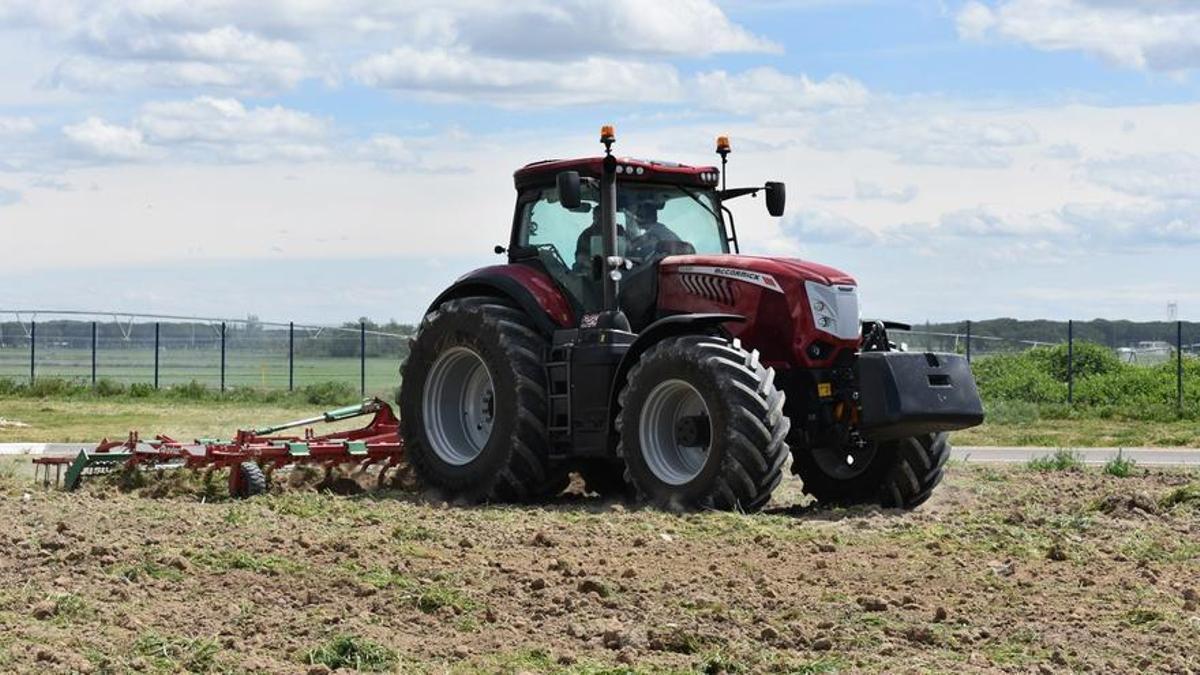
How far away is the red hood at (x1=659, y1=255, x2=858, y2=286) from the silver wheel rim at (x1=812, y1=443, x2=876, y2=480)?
1333mm

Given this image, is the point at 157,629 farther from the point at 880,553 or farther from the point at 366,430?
the point at 366,430

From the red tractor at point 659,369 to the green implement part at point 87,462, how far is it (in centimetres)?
240

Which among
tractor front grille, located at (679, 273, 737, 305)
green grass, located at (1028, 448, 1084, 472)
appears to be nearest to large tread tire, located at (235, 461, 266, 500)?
tractor front grille, located at (679, 273, 737, 305)

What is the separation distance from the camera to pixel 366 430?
17.2m

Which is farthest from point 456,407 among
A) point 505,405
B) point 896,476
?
point 896,476

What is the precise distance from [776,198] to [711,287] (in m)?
1.65

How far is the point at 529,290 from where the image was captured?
592 inches

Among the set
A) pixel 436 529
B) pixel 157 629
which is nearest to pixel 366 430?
pixel 436 529

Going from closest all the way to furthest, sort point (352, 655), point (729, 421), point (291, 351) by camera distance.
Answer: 1. point (352, 655)
2. point (729, 421)
3. point (291, 351)

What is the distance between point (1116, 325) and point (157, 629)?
37095 mm

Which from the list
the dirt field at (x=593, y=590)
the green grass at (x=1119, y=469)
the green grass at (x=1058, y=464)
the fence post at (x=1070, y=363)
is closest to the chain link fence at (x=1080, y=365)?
the fence post at (x=1070, y=363)

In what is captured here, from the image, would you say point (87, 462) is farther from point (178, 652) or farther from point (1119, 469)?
point (1119, 469)

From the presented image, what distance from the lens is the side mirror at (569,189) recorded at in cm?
1404

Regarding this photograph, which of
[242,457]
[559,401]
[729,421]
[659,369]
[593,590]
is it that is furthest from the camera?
[242,457]
